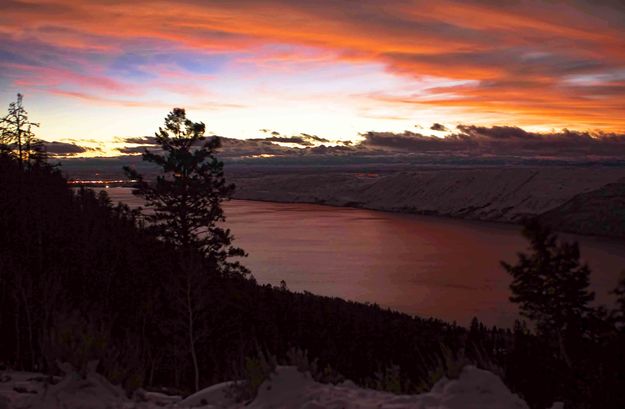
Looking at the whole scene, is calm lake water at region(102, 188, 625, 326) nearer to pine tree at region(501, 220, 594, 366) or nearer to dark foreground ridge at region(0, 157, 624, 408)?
dark foreground ridge at region(0, 157, 624, 408)

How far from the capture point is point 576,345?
17906 mm

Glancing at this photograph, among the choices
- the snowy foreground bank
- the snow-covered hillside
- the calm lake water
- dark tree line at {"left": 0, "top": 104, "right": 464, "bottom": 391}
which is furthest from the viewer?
the snow-covered hillside

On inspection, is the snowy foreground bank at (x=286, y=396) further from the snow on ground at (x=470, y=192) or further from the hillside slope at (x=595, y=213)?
the snow on ground at (x=470, y=192)

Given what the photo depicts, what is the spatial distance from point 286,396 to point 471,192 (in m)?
138

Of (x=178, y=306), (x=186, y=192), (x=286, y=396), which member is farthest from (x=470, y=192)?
(x=286, y=396)

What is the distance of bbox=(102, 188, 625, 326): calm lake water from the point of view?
1668 inches

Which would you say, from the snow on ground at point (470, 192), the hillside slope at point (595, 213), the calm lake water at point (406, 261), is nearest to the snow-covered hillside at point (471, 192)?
the snow on ground at point (470, 192)

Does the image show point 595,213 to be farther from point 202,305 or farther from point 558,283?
point 202,305

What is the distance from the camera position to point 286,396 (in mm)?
7297

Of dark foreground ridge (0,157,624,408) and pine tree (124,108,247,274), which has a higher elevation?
pine tree (124,108,247,274)

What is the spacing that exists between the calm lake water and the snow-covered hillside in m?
19.4

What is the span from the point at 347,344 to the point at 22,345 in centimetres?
1452

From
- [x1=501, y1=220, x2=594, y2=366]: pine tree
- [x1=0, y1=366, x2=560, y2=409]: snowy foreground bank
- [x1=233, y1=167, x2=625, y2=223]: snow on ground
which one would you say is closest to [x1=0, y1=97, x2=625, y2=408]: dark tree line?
[x1=501, y1=220, x2=594, y2=366]: pine tree

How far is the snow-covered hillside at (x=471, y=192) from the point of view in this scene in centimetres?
11900
